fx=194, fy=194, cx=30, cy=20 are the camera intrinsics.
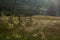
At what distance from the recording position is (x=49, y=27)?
2.77 m

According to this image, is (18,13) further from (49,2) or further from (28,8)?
(49,2)

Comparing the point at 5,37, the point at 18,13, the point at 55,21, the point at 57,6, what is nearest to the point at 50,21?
the point at 55,21

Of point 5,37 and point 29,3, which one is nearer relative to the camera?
point 5,37

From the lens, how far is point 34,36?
2662 millimetres

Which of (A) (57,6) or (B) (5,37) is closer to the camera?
(B) (5,37)

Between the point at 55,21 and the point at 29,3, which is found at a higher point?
the point at 29,3

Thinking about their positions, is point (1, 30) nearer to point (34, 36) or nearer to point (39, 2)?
point (34, 36)

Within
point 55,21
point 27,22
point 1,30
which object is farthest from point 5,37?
point 55,21

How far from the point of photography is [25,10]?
112 inches

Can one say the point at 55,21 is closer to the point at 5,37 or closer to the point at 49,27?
the point at 49,27

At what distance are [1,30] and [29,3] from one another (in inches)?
22.7

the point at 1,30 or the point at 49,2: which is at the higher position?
the point at 49,2

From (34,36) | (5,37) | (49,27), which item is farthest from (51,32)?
(5,37)

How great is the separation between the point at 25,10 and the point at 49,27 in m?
0.43
